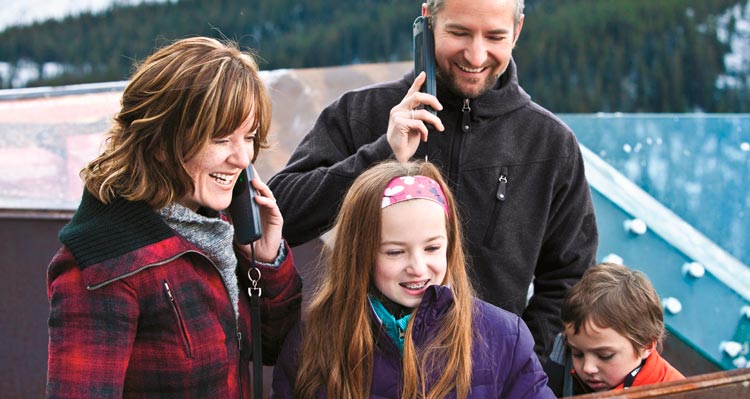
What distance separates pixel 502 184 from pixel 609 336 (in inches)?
18.4

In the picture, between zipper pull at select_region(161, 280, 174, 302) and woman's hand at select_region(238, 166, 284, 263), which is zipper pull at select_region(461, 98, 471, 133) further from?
zipper pull at select_region(161, 280, 174, 302)

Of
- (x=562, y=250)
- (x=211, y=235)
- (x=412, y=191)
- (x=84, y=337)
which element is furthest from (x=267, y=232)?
(x=562, y=250)

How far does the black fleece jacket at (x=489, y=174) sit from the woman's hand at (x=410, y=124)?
7.2 inches

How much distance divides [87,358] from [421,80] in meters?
0.94

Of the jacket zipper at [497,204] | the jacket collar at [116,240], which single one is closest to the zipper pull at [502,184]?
the jacket zipper at [497,204]

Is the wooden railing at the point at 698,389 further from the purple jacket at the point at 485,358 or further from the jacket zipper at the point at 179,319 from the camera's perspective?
the jacket zipper at the point at 179,319

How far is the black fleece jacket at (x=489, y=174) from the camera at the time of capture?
202cm

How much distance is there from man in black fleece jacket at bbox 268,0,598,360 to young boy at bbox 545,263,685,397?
6 centimetres

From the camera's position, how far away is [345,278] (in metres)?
1.70

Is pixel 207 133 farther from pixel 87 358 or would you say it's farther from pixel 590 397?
pixel 590 397

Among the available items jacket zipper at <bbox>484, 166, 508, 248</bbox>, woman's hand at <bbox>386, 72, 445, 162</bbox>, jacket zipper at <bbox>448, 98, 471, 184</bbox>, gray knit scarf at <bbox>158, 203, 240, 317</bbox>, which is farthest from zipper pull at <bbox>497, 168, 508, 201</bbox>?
gray knit scarf at <bbox>158, 203, 240, 317</bbox>

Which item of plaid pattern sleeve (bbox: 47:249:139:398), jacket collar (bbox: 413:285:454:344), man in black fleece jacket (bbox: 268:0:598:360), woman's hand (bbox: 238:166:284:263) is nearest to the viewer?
plaid pattern sleeve (bbox: 47:249:139:398)

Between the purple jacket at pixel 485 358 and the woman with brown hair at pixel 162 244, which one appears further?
the purple jacket at pixel 485 358

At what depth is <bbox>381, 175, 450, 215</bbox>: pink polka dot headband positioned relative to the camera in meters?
1.67
